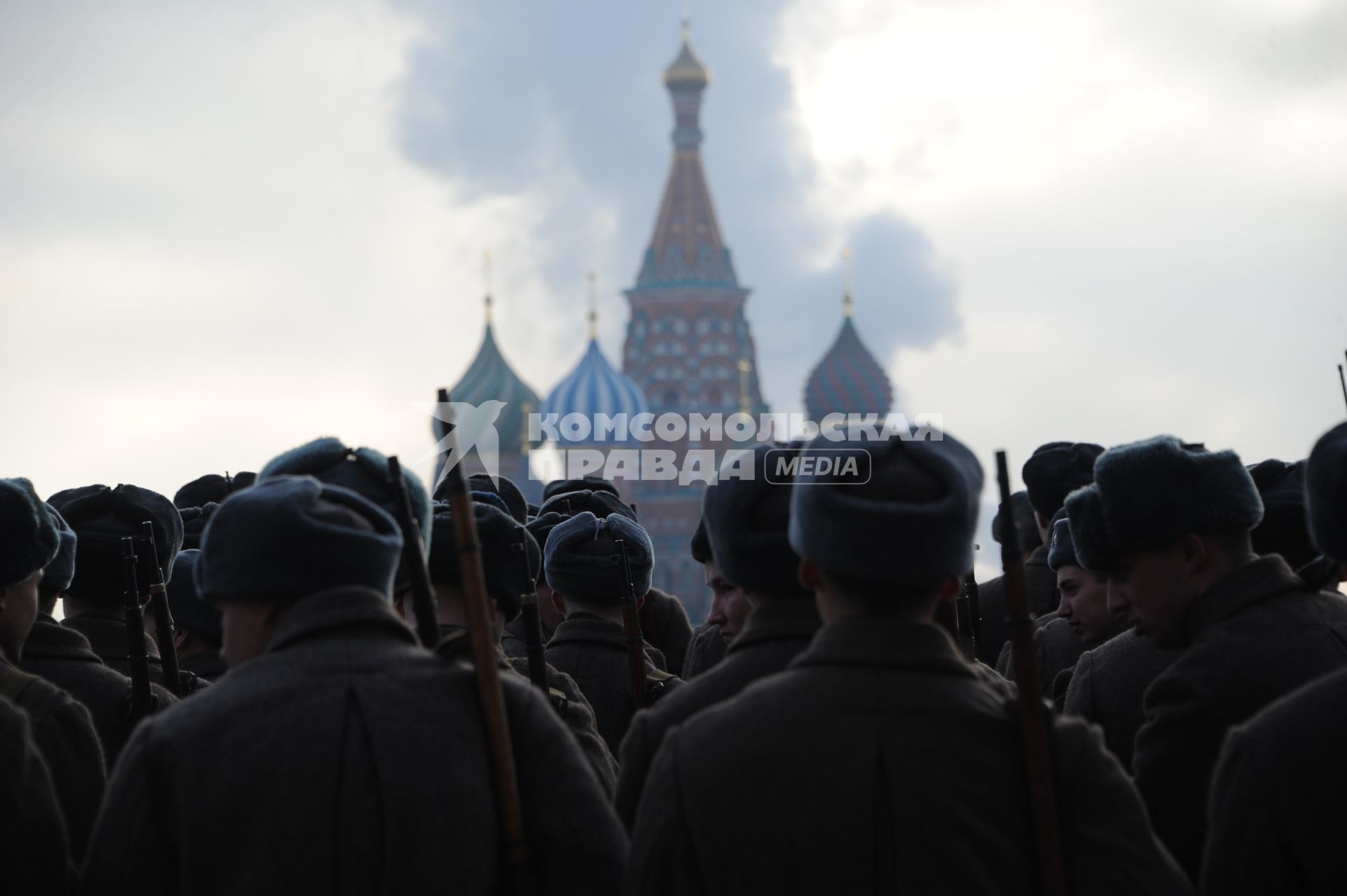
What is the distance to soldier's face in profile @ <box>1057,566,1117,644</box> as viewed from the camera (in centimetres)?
495

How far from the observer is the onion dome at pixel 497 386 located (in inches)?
2815

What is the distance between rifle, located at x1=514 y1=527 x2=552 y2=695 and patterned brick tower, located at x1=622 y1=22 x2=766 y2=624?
66047mm

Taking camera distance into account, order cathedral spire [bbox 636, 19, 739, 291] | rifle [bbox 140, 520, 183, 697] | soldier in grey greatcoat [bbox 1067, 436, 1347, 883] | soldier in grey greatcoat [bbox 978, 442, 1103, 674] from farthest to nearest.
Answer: cathedral spire [bbox 636, 19, 739, 291] < soldier in grey greatcoat [bbox 978, 442, 1103, 674] < rifle [bbox 140, 520, 183, 697] < soldier in grey greatcoat [bbox 1067, 436, 1347, 883]

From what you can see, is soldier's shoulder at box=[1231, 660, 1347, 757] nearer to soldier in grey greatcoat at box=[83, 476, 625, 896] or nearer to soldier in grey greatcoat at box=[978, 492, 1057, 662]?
soldier in grey greatcoat at box=[83, 476, 625, 896]

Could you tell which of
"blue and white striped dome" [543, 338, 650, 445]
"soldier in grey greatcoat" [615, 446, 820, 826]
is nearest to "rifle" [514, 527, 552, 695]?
"soldier in grey greatcoat" [615, 446, 820, 826]

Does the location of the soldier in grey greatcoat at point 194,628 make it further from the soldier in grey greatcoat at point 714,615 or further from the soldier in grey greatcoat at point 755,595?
the soldier in grey greatcoat at point 755,595

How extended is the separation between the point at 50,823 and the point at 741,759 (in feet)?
3.69

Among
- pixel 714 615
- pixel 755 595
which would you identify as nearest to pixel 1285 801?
pixel 755 595

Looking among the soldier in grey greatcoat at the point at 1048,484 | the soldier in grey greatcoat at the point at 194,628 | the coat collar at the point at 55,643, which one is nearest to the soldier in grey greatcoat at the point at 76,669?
the coat collar at the point at 55,643

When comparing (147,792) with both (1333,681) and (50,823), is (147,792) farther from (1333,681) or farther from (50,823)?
(1333,681)

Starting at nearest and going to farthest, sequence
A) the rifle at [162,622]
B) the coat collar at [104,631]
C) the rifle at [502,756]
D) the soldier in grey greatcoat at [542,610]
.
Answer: the rifle at [502,756] < the rifle at [162,622] < the coat collar at [104,631] < the soldier in grey greatcoat at [542,610]

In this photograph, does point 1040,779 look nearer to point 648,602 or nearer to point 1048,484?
point 1048,484

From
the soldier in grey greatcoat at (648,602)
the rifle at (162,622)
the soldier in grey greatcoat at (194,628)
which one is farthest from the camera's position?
the soldier in grey greatcoat at (648,602)

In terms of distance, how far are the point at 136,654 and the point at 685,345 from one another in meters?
70.6
